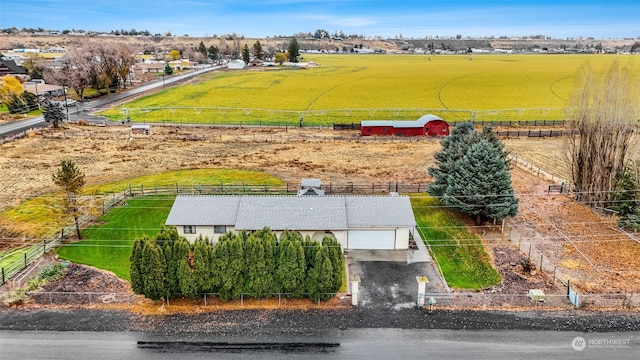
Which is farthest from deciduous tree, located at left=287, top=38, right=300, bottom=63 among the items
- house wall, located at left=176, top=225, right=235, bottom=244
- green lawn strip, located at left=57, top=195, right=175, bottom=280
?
house wall, located at left=176, top=225, right=235, bottom=244

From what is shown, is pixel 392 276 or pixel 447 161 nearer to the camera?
pixel 392 276

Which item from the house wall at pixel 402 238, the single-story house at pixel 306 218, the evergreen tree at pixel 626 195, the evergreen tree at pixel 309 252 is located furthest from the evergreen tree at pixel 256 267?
the evergreen tree at pixel 626 195

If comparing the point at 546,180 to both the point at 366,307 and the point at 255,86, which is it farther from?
the point at 255,86

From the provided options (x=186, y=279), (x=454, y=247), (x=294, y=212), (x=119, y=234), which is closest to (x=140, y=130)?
(x=119, y=234)

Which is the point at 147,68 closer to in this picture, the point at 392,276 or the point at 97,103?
the point at 97,103

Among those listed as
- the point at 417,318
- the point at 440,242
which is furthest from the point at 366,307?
the point at 440,242

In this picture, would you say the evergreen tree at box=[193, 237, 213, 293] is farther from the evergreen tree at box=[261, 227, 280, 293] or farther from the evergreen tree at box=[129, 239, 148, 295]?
the evergreen tree at box=[261, 227, 280, 293]

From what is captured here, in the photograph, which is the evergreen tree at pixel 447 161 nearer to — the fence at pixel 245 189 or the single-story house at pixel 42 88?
the fence at pixel 245 189
